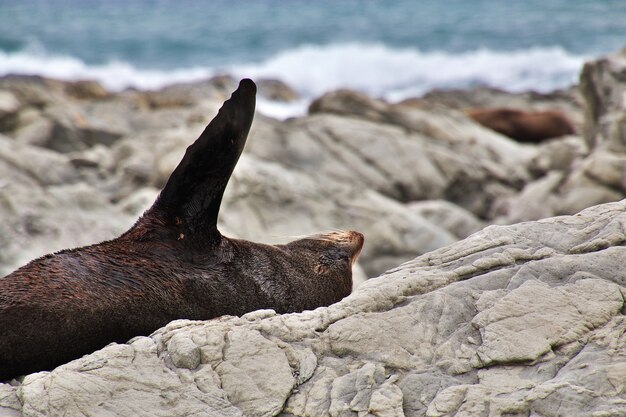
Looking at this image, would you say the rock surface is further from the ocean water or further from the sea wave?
the sea wave

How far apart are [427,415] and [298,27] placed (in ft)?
127

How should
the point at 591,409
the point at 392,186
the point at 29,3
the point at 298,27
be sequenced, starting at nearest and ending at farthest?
1. the point at 591,409
2. the point at 392,186
3. the point at 298,27
4. the point at 29,3

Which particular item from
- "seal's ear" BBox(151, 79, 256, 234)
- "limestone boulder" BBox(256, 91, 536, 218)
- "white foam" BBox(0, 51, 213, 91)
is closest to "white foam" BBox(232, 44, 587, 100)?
"white foam" BBox(0, 51, 213, 91)

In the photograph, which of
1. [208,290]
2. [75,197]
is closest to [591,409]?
[208,290]

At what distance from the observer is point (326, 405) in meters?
3.17

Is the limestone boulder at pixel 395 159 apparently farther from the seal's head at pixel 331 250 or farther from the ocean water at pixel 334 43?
the ocean water at pixel 334 43

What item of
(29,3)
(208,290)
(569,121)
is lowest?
(569,121)

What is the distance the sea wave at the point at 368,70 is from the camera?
27812mm

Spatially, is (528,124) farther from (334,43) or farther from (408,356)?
(334,43)

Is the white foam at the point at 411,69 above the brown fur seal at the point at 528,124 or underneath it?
above

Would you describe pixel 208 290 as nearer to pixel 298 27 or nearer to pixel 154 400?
pixel 154 400

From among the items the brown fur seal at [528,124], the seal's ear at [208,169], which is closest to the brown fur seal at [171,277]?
the seal's ear at [208,169]

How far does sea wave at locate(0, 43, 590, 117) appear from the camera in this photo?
2781cm

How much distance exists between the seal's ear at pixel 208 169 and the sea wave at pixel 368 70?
21.0 m
